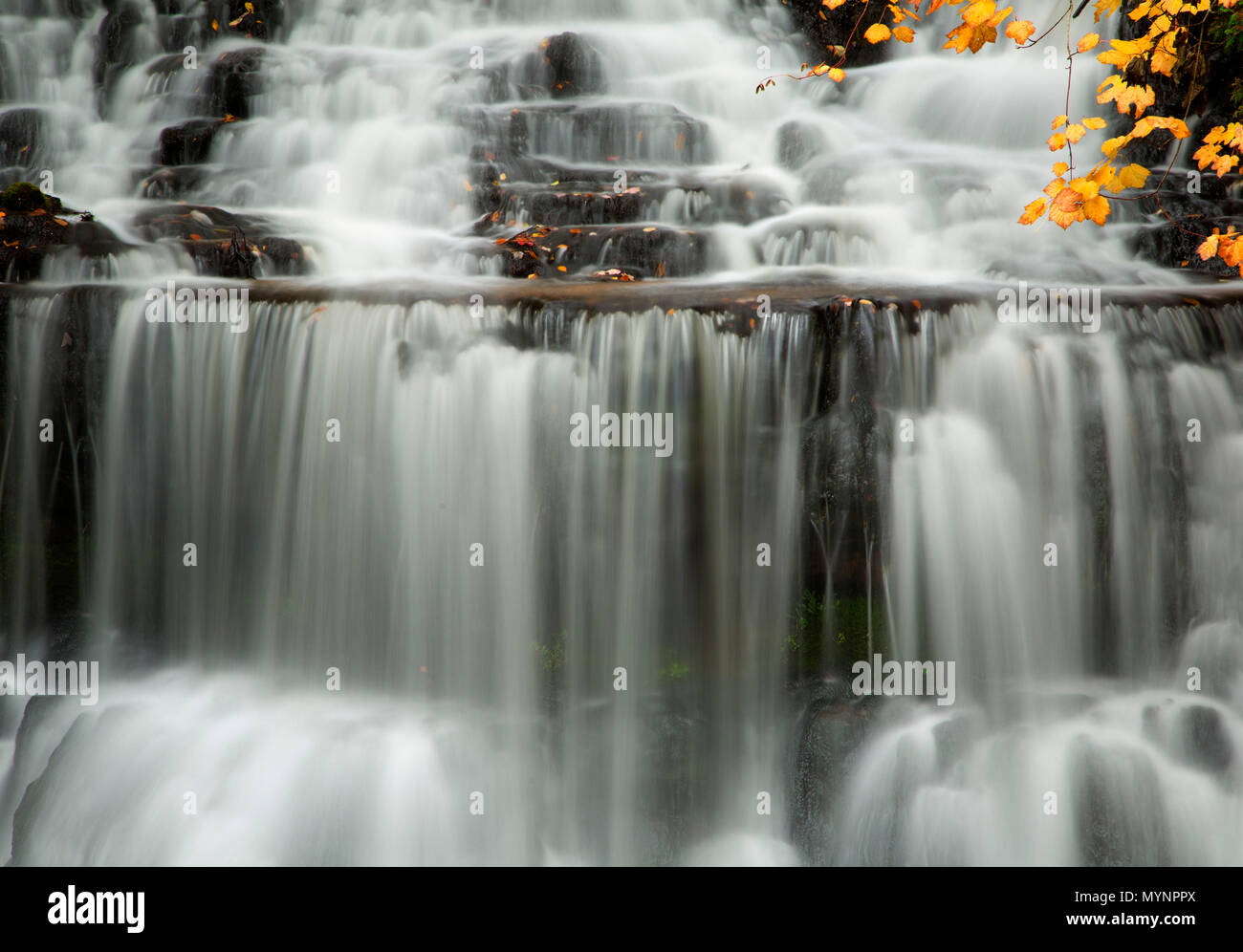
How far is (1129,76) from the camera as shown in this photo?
24.8 feet

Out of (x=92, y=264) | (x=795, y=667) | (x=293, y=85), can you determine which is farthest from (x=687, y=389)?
(x=293, y=85)

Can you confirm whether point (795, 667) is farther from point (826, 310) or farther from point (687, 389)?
point (826, 310)

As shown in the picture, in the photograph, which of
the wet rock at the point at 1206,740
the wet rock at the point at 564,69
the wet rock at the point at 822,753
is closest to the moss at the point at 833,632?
the wet rock at the point at 822,753

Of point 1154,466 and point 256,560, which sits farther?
point 256,560

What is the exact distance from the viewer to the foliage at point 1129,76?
4.63m

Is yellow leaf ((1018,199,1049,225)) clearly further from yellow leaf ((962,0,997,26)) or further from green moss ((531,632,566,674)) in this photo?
green moss ((531,632,566,674))

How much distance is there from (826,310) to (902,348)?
1.62ft

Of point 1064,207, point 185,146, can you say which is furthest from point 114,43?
point 1064,207

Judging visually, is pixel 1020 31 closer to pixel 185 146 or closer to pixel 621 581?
pixel 621 581

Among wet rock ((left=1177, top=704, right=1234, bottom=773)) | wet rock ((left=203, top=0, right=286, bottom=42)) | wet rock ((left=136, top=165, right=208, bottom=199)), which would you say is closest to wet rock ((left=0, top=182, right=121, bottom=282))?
wet rock ((left=136, top=165, right=208, bottom=199))

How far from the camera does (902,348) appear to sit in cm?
501

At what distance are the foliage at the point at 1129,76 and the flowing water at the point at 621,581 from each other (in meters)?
0.76

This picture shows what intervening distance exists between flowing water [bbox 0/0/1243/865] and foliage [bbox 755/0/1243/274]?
2.50 feet

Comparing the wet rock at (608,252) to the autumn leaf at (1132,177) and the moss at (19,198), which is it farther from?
the moss at (19,198)
